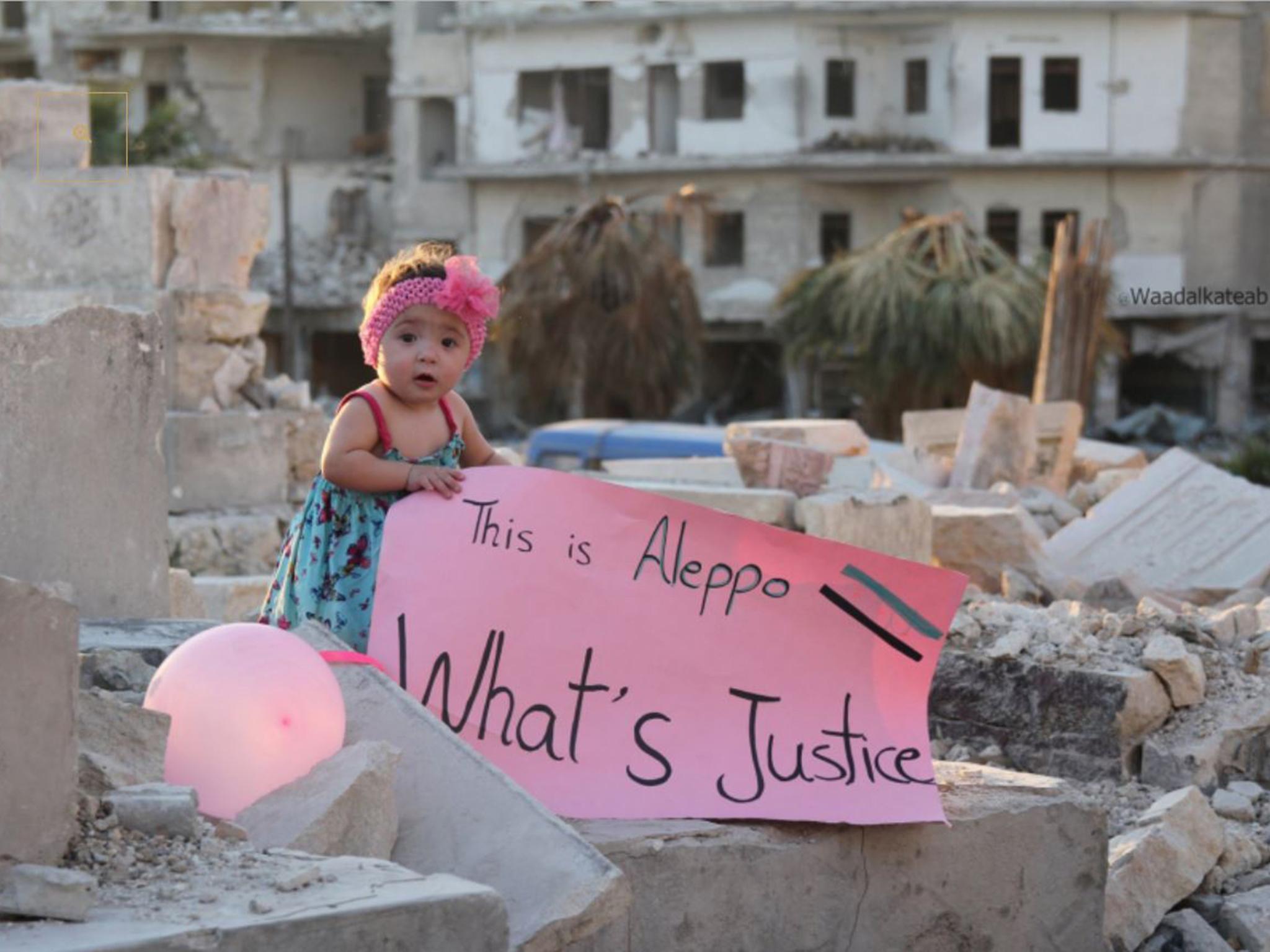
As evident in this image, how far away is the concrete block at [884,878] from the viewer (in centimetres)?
452

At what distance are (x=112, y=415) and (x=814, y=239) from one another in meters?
34.1

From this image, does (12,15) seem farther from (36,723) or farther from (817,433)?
(36,723)

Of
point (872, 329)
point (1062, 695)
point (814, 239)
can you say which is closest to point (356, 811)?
point (1062, 695)

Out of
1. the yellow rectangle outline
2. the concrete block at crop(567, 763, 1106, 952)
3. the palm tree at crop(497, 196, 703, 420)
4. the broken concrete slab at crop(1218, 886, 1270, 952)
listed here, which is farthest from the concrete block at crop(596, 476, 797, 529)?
the palm tree at crop(497, 196, 703, 420)

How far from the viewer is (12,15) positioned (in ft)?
147

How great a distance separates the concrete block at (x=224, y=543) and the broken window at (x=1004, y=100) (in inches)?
1128

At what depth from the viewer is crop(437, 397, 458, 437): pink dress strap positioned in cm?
530

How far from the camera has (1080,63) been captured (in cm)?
3912

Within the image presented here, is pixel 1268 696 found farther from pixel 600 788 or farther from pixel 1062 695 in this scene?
pixel 600 788

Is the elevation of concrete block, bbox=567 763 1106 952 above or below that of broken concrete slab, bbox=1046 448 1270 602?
above

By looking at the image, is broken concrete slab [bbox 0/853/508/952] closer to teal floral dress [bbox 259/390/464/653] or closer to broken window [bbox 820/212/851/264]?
teal floral dress [bbox 259/390/464/653]

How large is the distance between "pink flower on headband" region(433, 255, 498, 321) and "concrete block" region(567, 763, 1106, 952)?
4.11 ft

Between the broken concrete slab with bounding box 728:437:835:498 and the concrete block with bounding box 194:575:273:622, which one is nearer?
the concrete block with bounding box 194:575:273:622

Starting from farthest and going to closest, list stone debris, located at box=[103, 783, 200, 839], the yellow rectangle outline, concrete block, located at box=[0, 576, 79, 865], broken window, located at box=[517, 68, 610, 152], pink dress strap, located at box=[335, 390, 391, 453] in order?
broken window, located at box=[517, 68, 610, 152], the yellow rectangle outline, pink dress strap, located at box=[335, 390, 391, 453], stone debris, located at box=[103, 783, 200, 839], concrete block, located at box=[0, 576, 79, 865]
